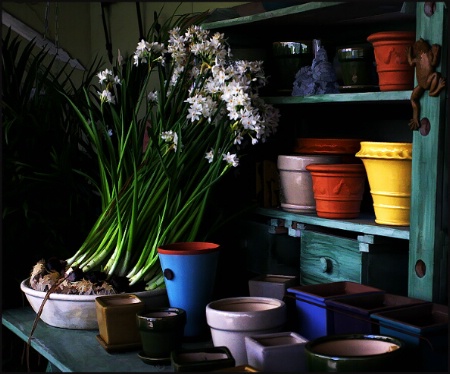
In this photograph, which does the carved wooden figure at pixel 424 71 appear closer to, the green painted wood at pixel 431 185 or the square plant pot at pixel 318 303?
the green painted wood at pixel 431 185

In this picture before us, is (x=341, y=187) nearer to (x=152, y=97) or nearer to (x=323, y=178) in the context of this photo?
(x=323, y=178)

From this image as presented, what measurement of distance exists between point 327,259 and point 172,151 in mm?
485

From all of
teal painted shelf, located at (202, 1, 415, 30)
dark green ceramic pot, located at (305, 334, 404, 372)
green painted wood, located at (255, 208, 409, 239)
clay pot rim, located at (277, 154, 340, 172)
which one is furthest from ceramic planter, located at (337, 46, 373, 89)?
dark green ceramic pot, located at (305, 334, 404, 372)

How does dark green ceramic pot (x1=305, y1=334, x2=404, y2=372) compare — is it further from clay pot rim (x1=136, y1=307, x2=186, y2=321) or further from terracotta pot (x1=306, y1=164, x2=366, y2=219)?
terracotta pot (x1=306, y1=164, x2=366, y2=219)

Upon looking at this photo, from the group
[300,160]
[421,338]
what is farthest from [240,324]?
[300,160]

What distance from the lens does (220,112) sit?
5.94ft

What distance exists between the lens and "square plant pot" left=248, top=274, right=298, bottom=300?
1677 mm

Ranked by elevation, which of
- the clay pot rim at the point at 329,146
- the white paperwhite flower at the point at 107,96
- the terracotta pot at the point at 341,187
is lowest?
the terracotta pot at the point at 341,187

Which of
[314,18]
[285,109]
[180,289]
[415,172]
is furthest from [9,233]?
[415,172]

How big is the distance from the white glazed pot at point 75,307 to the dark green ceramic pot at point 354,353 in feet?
1.96

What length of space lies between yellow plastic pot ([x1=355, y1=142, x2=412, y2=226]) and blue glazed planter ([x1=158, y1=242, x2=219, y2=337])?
1.32ft

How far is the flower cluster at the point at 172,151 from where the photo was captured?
5.87ft

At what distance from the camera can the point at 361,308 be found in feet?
4.49

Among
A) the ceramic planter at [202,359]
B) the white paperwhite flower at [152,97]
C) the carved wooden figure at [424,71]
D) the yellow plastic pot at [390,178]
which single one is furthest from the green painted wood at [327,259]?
the white paperwhite flower at [152,97]
